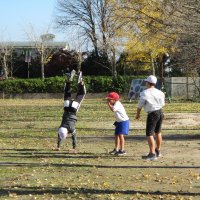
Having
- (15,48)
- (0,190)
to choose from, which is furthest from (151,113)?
(15,48)

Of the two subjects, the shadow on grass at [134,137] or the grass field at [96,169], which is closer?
the grass field at [96,169]

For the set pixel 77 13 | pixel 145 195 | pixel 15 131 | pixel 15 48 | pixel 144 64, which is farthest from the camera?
pixel 15 48

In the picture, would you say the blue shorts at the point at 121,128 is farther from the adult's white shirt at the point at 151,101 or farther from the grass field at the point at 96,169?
the adult's white shirt at the point at 151,101

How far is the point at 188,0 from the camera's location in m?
14.3

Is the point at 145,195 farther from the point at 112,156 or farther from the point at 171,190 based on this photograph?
the point at 112,156

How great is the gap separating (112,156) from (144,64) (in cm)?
3801

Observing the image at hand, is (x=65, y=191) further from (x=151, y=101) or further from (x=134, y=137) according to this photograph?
(x=134, y=137)

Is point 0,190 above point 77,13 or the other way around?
the other way around

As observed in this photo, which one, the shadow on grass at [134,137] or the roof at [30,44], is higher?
the roof at [30,44]

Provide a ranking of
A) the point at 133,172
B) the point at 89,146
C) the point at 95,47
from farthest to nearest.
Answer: the point at 95,47
the point at 89,146
the point at 133,172

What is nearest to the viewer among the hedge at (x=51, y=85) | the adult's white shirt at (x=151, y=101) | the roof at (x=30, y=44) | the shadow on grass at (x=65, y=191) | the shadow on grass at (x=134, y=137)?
the shadow on grass at (x=65, y=191)

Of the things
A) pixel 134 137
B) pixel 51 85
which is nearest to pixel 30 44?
pixel 51 85

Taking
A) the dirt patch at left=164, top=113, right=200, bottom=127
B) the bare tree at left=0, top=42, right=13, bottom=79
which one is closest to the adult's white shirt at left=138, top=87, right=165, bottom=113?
the dirt patch at left=164, top=113, right=200, bottom=127

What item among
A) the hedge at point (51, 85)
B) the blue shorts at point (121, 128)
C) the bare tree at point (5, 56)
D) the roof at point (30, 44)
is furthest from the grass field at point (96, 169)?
the roof at point (30, 44)
